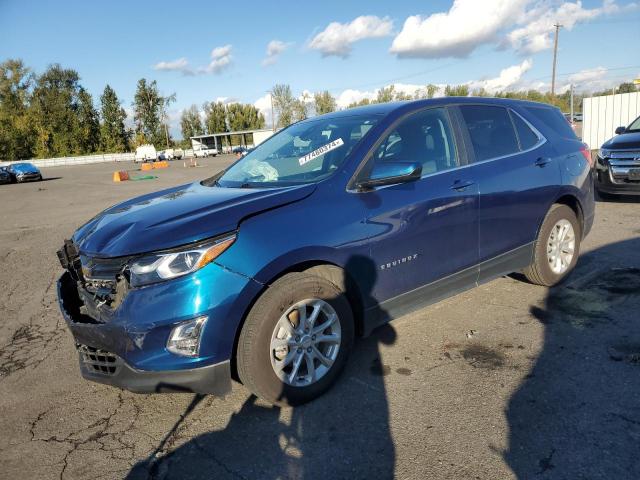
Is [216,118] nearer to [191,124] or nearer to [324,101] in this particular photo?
[191,124]

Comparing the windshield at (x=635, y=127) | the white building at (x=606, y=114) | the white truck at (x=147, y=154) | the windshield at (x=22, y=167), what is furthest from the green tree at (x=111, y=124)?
the windshield at (x=635, y=127)

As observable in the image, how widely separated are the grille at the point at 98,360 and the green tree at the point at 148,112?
9689cm

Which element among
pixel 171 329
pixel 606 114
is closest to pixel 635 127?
pixel 171 329

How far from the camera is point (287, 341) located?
2867mm

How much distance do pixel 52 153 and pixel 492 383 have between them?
90606 mm

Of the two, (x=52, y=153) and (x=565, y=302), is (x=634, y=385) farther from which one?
(x=52, y=153)

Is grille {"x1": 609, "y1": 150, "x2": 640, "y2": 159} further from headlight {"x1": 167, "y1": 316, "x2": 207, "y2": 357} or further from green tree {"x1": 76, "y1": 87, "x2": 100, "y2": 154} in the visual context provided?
green tree {"x1": 76, "y1": 87, "x2": 100, "y2": 154}

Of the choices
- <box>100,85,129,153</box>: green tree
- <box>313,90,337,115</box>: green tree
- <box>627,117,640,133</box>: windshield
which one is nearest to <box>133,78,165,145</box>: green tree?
<box>100,85,129,153</box>: green tree

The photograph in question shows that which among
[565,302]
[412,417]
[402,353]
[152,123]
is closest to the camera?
[412,417]

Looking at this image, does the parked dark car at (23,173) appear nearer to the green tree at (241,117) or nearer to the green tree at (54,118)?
the green tree at (54,118)

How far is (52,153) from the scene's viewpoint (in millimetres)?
80188

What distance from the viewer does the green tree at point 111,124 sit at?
283 feet

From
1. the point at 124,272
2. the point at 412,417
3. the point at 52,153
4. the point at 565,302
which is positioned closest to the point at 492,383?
the point at 412,417

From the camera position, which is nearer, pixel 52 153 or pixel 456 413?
pixel 456 413
